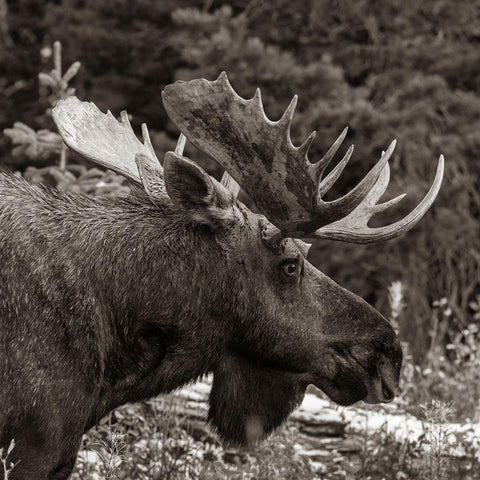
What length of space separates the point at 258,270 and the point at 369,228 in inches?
21.7

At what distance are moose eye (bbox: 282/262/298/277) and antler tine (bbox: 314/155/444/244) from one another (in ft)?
0.47

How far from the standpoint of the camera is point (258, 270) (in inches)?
167

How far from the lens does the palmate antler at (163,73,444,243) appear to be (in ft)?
13.2

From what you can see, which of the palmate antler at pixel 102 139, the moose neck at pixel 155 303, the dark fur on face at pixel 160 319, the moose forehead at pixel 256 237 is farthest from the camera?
the palmate antler at pixel 102 139

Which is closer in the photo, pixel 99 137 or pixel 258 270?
pixel 258 270

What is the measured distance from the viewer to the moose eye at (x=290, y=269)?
14.1 ft

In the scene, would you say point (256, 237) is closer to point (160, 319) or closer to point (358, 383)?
point (160, 319)

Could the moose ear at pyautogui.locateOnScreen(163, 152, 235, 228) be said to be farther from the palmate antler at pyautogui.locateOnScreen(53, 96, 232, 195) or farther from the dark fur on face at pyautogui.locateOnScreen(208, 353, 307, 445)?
the dark fur on face at pyautogui.locateOnScreen(208, 353, 307, 445)

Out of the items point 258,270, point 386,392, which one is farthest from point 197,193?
point 386,392

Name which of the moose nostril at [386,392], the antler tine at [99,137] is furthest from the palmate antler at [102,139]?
the moose nostril at [386,392]

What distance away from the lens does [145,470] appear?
5012 millimetres

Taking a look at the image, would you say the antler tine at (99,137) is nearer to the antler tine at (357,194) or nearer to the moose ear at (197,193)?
the moose ear at (197,193)

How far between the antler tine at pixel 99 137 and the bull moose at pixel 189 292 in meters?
0.12

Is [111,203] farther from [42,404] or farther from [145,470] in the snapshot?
[145,470]
